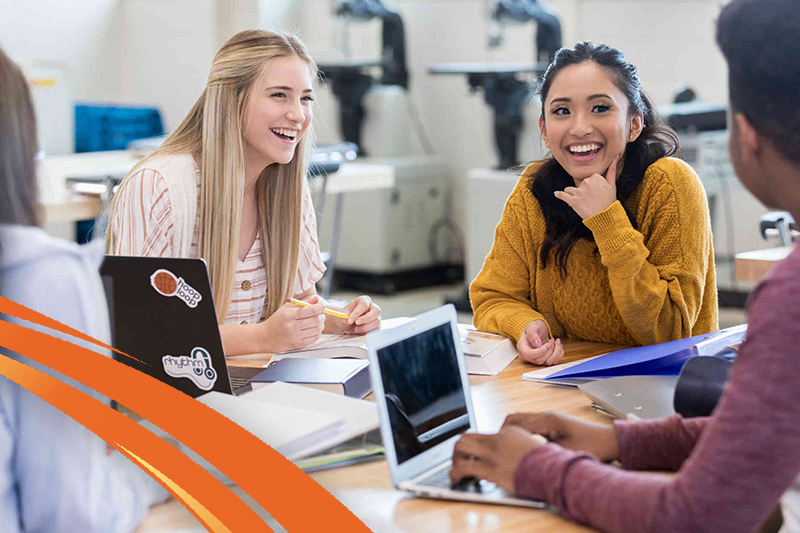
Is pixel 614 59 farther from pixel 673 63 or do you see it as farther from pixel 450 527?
pixel 673 63

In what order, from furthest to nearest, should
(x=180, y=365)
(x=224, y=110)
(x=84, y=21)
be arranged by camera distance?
(x=84, y=21), (x=224, y=110), (x=180, y=365)

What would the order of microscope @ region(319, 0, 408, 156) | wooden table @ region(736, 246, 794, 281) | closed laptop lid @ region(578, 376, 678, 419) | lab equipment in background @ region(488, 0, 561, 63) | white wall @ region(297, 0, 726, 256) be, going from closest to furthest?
closed laptop lid @ region(578, 376, 678, 419)
wooden table @ region(736, 246, 794, 281)
lab equipment in background @ region(488, 0, 561, 63)
white wall @ region(297, 0, 726, 256)
microscope @ region(319, 0, 408, 156)

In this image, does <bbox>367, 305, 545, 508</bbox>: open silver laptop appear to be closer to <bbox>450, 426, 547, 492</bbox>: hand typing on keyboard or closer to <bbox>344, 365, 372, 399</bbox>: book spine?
<bbox>450, 426, 547, 492</bbox>: hand typing on keyboard

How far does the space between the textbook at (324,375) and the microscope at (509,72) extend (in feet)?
A: 9.99

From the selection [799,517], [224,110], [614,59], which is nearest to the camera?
[799,517]

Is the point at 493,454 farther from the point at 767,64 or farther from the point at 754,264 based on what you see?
the point at 754,264

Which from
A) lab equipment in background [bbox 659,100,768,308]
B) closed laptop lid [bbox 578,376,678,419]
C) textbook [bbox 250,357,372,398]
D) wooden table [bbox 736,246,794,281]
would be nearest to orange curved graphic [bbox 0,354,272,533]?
textbook [bbox 250,357,372,398]

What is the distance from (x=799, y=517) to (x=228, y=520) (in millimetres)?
549

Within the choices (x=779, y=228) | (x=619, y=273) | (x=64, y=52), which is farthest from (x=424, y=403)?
(x=64, y=52)

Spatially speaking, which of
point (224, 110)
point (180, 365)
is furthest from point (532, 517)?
point (224, 110)

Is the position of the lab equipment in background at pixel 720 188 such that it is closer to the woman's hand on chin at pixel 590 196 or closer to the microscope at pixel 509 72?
the microscope at pixel 509 72

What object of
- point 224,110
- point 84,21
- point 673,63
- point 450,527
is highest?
point 84,21

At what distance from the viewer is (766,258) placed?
7.82 ft

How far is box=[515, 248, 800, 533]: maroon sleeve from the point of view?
74 cm
